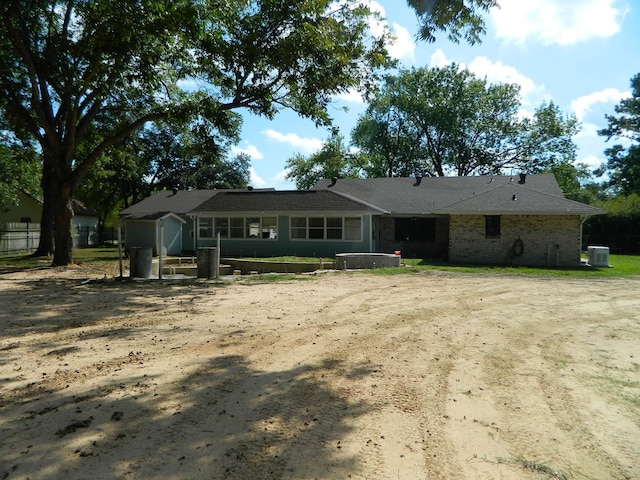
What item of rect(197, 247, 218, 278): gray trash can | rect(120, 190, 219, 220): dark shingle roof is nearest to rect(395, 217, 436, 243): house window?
rect(120, 190, 219, 220): dark shingle roof

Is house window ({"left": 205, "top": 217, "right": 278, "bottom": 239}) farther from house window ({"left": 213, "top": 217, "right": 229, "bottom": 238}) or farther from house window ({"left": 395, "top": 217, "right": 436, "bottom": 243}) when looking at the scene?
house window ({"left": 395, "top": 217, "right": 436, "bottom": 243})

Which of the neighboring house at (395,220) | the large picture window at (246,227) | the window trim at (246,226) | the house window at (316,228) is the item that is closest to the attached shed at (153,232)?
the neighboring house at (395,220)

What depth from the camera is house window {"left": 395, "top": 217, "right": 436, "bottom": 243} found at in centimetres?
2491

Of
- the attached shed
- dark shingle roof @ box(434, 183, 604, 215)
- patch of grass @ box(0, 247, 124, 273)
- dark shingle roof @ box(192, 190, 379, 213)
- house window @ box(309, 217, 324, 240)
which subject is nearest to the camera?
patch of grass @ box(0, 247, 124, 273)

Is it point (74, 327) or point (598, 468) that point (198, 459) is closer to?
point (598, 468)

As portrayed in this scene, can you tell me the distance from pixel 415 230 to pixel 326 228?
5.19 meters

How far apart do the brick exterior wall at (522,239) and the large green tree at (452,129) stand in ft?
A: 83.6

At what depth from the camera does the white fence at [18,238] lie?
27.5 metres

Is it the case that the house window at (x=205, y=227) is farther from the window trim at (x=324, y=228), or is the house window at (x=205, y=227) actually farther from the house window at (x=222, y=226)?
the window trim at (x=324, y=228)

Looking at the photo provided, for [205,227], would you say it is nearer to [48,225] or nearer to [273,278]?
[48,225]

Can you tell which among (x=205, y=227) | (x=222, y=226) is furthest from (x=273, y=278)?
(x=205, y=227)

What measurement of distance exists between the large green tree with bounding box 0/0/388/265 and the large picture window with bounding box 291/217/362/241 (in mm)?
8113

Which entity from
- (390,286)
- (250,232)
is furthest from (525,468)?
(250,232)

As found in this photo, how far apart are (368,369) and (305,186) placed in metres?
46.1
